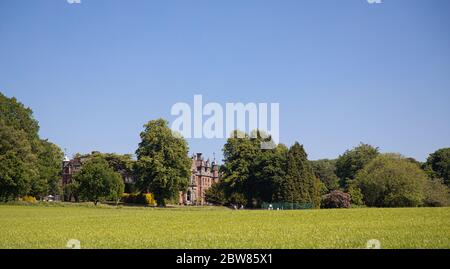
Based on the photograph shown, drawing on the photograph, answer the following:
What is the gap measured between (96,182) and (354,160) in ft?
143

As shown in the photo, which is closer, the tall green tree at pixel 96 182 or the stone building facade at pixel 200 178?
the tall green tree at pixel 96 182

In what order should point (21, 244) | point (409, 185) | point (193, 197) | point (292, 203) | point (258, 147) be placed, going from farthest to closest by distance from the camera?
point (193, 197) < point (258, 147) < point (292, 203) < point (409, 185) < point (21, 244)

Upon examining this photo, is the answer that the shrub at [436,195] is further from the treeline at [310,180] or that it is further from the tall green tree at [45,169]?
the tall green tree at [45,169]

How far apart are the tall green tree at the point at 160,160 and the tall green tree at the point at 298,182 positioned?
1299 centimetres

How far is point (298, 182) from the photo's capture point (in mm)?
69312

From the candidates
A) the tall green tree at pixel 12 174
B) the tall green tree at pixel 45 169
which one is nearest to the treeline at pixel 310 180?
the tall green tree at pixel 45 169

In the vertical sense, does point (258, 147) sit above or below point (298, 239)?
above

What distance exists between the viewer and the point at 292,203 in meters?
67.3

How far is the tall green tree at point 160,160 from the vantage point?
209ft

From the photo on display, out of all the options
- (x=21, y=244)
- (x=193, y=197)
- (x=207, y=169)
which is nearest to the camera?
(x=21, y=244)

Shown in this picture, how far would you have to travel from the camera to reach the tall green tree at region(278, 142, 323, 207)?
226 ft
